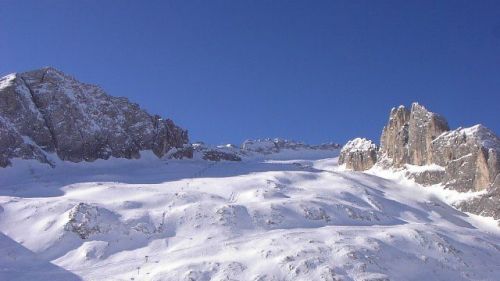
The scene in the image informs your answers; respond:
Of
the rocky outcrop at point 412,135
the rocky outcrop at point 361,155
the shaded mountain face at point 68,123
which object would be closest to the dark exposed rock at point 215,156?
the shaded mountain face at point 68,123

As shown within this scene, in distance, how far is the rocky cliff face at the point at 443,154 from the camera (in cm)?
5650

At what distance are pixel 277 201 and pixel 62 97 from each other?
34.7 m

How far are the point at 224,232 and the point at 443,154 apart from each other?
36864 mm

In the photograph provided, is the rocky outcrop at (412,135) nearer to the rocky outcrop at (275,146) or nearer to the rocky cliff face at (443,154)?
the rocky cliff face at (443,154)

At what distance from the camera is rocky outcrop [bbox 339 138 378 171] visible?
85812mm

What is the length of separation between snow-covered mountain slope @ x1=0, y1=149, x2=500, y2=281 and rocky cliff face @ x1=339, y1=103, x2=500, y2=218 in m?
4.35

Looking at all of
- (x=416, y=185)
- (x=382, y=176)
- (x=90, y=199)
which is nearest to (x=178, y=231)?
(x=90, y=199)

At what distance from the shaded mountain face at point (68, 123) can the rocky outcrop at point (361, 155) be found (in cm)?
3141

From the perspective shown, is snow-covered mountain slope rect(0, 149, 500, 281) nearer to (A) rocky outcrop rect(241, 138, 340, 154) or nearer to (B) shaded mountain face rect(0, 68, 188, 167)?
(B) shaded mountain face rect(0, 68, 188, 167)

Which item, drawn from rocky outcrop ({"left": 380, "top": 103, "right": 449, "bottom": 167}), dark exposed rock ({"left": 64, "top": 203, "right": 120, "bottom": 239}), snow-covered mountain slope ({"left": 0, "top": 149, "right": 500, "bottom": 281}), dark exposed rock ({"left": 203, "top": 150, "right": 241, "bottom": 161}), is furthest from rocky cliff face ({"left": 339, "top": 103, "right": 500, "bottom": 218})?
dark exposed rock ({"left": 64, "top": 203, "right": 120, "bottom": 239})

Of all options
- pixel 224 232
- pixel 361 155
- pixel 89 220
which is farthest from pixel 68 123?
pixel 361 155

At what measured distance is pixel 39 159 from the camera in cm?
5750

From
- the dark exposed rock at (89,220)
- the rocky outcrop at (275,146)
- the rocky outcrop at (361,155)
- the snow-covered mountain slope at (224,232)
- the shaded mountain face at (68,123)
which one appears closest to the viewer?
the snow-covered mountain slope at (224,232)

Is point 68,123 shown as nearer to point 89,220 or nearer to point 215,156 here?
point 215,156
